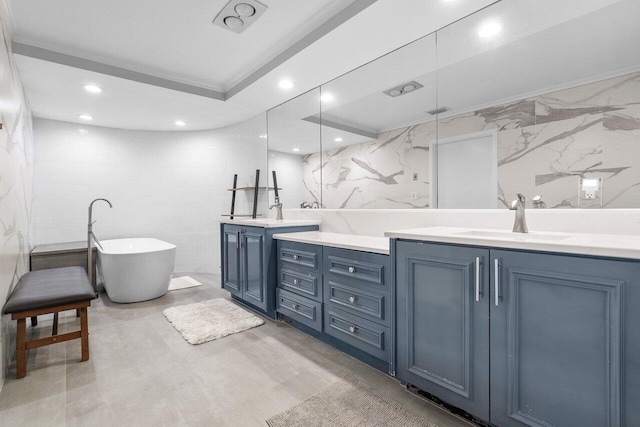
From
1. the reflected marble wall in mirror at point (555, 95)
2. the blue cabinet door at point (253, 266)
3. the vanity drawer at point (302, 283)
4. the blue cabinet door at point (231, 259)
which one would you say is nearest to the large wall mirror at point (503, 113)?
the reflected marble wall in mirror at point (555, 95)

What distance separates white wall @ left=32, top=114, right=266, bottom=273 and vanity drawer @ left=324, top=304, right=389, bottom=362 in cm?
228

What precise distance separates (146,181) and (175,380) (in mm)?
3856

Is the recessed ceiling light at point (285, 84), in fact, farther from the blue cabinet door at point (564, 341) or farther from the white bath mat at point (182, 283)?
the white bath mat at point (182, 283)

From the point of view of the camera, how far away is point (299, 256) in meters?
2.49

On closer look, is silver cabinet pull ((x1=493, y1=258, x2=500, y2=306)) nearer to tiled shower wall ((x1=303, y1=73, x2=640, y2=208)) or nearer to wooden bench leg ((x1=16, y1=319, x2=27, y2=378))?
tiled shower wall ((x1=303, y1=73, x2=640, y2=208))

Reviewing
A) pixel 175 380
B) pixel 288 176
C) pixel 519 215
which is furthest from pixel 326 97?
pixel 175 380

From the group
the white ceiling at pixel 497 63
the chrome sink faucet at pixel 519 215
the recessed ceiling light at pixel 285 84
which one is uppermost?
the recessed ceiling light at pixel 285 84

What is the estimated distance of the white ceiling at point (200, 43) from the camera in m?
2.07

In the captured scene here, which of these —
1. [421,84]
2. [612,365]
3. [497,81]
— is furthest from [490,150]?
[612,365]

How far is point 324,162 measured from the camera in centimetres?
314

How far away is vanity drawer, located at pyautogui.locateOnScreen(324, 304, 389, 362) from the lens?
1868mm

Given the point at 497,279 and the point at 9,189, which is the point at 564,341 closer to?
the point at 497,279

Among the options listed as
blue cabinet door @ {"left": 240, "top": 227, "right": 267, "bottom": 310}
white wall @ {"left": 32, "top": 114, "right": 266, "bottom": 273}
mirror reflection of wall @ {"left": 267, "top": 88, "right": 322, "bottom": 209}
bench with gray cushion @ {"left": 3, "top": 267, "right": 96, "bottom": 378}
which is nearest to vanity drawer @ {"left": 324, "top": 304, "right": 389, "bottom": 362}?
blue cabinet door @ {"left": 240, "top": 227, "right": 267, "bottom": 310}

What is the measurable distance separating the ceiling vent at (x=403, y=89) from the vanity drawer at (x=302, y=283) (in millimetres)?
1612
